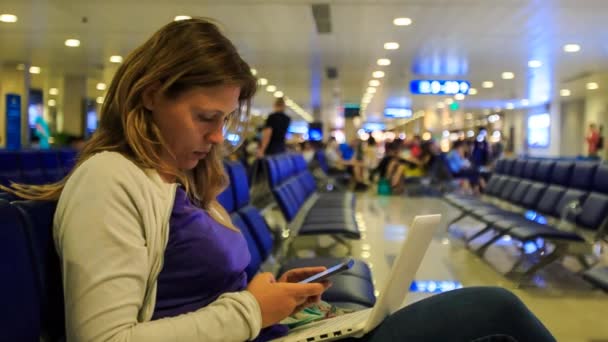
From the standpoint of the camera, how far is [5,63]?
14.1m

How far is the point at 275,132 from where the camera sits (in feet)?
24.9

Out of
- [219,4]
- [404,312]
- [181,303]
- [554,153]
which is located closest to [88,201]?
[181,303]

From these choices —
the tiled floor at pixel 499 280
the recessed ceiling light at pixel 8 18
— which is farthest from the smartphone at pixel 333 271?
the recessed ceiling light at pixel 8 18

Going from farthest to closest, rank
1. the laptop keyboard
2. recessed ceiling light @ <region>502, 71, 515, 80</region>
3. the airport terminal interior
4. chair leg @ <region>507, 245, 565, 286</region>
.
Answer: recessed ceiling light @ <region>502, 71, 515, 80</region>
chair leg @ <region>507, 245, 565, 286</region>
the airport terminal interior
the laptop keyboard

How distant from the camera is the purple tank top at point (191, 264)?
1045 millimetres

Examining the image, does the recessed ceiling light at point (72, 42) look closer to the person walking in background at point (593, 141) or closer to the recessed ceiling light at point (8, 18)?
the recessed ceiling light at point (8, 18)

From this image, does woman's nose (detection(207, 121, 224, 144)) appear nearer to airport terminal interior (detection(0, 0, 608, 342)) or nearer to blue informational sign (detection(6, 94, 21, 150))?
airport terminal interior (detection(0, 0, 608, 342))

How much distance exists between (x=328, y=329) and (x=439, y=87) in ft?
47.3

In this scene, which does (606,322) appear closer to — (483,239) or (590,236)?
A: (590,236)

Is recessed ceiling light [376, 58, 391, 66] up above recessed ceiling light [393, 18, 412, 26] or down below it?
above

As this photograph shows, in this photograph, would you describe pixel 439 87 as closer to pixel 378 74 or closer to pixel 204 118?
pixel 378 74

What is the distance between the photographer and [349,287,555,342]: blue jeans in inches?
41.0

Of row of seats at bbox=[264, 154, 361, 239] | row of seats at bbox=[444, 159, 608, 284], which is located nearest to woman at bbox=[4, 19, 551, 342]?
row of seats at bbox=[264, 154, 361, 239]

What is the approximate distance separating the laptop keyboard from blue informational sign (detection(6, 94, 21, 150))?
580 inches
